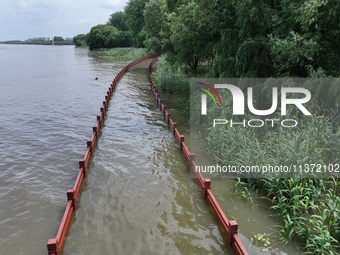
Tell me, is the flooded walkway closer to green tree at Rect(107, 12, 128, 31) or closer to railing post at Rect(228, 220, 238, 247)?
railing post at Rect(228, 220, 238, 247)

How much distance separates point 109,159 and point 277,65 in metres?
6.99

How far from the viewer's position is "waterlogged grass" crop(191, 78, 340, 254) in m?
5.20

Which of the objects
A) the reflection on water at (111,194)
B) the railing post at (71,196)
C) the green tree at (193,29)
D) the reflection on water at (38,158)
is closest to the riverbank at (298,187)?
the reflection on water at (111,194)

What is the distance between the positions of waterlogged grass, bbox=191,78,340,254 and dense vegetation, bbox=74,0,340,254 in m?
0.02

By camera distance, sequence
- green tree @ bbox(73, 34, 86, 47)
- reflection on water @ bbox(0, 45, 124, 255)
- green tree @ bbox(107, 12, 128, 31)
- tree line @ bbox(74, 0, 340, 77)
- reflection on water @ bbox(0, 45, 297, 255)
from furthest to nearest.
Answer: green tree @ bbox(73, 34, 86, 47), green tree @ bbox(107, 12, 128, 31), tree line @ bbox(74, 0, 340, 77), reflection on water @ bbox(0, 45, 124, 255), reflection on water @ bbox(0, 45, 297, 255)

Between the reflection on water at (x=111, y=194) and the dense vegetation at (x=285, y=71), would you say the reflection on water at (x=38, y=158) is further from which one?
the dense vegetation at (x=285, y=71)

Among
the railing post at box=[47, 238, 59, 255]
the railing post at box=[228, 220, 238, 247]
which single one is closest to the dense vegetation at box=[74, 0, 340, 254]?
the railing post at box=[228, 220, 238, 247]

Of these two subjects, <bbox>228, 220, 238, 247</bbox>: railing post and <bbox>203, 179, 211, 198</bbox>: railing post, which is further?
<bbox>203, 179, 211, 198</bbox>: railing post

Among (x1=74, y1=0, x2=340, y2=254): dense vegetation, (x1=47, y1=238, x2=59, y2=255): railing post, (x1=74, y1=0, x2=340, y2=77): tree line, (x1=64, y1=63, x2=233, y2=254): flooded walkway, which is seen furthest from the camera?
(x1=74, y1=0, x2=340, y2=77): tree line

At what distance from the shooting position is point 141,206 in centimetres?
648

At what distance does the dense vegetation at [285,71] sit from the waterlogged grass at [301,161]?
2 cm

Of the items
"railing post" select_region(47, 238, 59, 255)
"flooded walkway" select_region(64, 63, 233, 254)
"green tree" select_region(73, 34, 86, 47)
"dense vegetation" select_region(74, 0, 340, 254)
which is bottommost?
"flooded walkway" select_region(64, 63, 233, 254)

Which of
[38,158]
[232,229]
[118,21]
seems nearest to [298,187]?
[232,229]

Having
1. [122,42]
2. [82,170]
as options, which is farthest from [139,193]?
[122,42]
